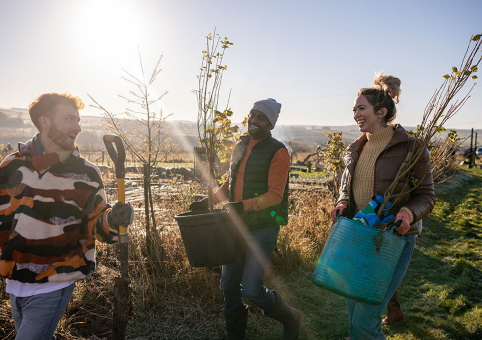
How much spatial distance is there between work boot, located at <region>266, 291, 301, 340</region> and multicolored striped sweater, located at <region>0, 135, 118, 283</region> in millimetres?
1449

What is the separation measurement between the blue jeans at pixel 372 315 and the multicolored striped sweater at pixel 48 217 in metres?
1.49

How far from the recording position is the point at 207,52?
415 cm

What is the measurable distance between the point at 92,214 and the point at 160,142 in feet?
9.36

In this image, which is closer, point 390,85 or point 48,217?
point 48,217

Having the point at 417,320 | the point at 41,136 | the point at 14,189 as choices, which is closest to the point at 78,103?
the point at 41,136

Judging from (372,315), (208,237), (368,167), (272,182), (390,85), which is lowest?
(372,315)

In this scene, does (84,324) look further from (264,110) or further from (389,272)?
(389,272)

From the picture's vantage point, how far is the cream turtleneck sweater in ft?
8.16

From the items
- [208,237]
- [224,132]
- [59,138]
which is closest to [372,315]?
[208,237]

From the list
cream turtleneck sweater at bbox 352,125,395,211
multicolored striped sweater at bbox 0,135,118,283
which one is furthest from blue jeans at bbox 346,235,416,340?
multicolored striped sweater at bbox 0,135,118,283

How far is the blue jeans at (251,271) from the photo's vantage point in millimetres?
2750

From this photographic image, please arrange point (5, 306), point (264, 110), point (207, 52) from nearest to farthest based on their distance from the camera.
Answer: point (264, 110)
point (5, 306)
point (207, 52)

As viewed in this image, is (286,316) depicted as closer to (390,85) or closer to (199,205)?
(199,205)

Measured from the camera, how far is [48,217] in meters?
2.01
